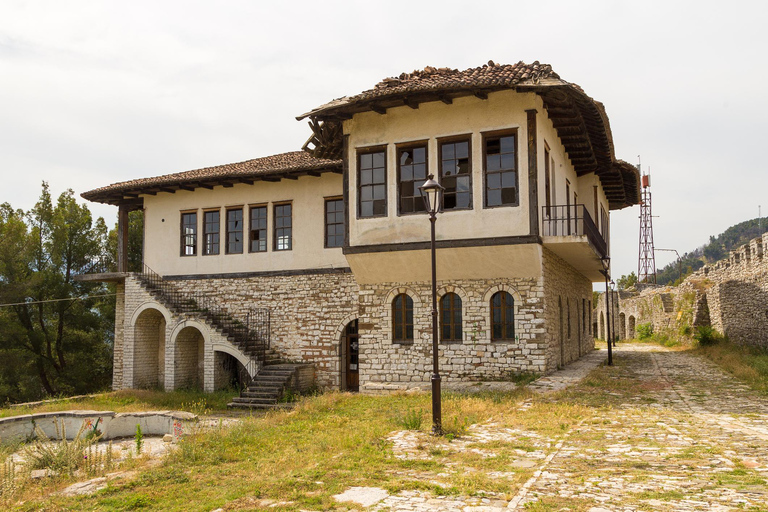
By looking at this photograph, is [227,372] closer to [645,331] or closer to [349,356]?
[349,356]

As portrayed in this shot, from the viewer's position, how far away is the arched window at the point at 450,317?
1516 cm

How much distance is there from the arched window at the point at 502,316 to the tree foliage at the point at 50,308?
2132 cm

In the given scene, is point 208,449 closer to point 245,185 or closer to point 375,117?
point 375,117

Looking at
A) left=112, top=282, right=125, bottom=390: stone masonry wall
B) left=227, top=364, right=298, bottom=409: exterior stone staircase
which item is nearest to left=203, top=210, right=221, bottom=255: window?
left=112, top=282, right=125, bottom=390: stone masonry wall

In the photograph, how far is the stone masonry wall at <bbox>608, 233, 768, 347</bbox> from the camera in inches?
821

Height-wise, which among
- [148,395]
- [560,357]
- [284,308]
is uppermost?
[284,308]

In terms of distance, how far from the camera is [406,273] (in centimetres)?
1535

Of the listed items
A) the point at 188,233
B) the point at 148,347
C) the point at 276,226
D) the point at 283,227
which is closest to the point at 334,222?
the point at 283,227

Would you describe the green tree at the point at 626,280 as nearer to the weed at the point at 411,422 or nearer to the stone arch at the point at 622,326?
the stone arch at the point at 622,326

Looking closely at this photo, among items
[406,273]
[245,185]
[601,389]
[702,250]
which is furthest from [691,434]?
[702,250]

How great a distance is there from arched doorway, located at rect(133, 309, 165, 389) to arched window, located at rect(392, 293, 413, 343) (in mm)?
10326

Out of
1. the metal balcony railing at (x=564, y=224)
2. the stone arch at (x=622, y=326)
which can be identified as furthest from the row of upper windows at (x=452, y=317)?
the stone arch at (x=622, y=326)

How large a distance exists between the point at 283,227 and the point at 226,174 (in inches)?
97.8

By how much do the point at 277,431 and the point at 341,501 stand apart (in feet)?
15.4
